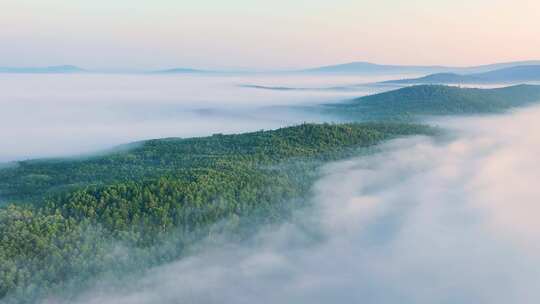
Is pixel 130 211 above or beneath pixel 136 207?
beneath

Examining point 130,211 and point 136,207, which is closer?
point 130,211

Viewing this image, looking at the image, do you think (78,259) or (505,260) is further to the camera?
(505,260)

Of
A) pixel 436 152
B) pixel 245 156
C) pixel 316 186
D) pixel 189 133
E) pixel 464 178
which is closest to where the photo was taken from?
pixel 316 186

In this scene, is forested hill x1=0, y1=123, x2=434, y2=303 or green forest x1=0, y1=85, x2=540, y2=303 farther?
green forest x1=0, y1=85, x2=540, y2=303

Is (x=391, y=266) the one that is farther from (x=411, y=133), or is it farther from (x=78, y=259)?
(x=411, y=133)

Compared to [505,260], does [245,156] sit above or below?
above

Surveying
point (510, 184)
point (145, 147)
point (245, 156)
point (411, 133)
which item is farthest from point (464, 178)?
point (145, 147)

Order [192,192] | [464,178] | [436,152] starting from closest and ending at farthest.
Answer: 1. [192,192]
2. [464,178]
3. [436,152]

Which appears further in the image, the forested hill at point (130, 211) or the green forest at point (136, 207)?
the green forest at point (136, 207)
